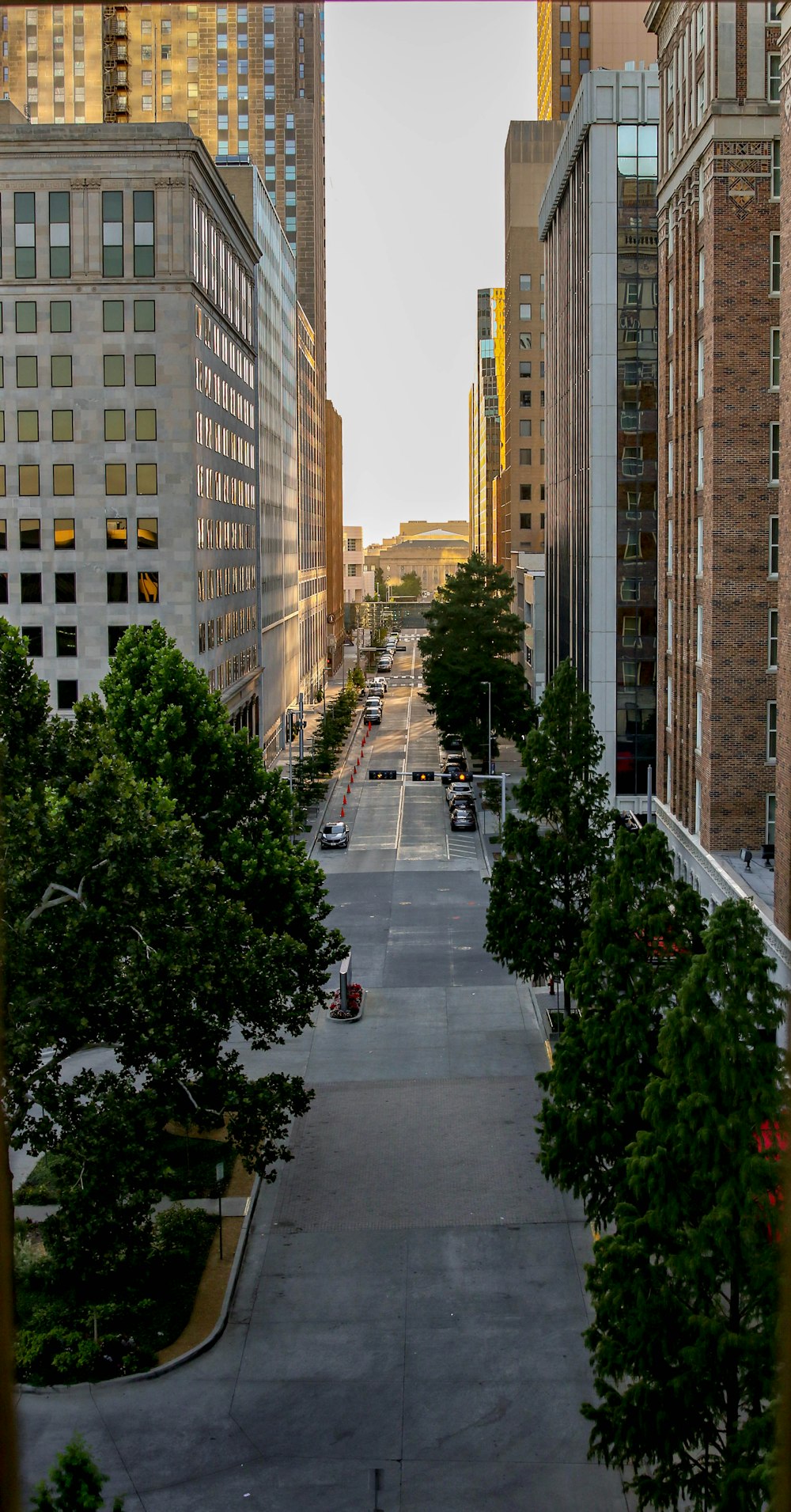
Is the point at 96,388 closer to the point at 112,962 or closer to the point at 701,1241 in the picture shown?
the point at 112,962

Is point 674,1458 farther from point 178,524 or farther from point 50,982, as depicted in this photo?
point 178,524

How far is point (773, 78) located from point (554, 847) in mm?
24469

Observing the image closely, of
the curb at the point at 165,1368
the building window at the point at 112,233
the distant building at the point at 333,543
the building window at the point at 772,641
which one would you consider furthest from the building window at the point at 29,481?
the distant building at the point at 333,543

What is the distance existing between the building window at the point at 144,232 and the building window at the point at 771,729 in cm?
3386

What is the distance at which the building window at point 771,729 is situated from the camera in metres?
45.1

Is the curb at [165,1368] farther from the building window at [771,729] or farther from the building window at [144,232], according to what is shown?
Answer: the building window at [144,232]

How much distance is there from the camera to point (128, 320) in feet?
205

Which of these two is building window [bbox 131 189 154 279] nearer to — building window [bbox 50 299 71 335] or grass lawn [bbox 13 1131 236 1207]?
building window [bbox 50 299 71 335]

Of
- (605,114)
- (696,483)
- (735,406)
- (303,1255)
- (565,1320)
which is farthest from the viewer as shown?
(605,114)

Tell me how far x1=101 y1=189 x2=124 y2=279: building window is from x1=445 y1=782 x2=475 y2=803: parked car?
34114 millimetres

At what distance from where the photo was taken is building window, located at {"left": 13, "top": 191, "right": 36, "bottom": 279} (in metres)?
61.4

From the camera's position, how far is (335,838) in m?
72.2

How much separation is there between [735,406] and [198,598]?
29349 mm

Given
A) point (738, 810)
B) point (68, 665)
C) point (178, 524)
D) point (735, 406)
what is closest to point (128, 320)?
point (178, 524)
